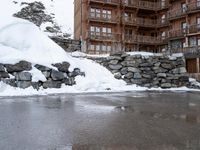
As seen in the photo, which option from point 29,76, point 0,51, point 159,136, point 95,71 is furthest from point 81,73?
point 159,136

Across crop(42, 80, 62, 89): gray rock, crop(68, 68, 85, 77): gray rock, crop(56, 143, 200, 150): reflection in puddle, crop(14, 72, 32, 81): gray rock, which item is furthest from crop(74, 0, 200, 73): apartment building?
crop(56, 143, 200, 150): reflection in puddle

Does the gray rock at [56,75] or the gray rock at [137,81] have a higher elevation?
the gray rock at [56,75]

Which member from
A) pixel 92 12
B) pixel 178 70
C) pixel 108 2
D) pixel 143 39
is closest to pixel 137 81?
pixel 178 70

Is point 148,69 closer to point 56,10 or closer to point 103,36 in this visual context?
point 103,36

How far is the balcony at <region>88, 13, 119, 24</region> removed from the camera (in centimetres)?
3956

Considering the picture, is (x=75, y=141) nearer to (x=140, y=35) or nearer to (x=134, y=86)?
(x=134, y=86)

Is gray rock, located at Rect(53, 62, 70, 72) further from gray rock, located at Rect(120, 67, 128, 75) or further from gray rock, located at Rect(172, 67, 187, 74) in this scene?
gray rock, located at Rect(172, 67, 187, 74)

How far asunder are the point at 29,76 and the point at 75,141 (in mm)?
11814

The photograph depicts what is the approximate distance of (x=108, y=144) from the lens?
16.7 feet

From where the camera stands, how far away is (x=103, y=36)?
130ft

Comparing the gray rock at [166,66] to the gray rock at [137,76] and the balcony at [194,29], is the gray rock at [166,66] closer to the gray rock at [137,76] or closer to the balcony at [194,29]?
the gray rock at [137,76]

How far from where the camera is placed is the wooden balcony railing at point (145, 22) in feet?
138

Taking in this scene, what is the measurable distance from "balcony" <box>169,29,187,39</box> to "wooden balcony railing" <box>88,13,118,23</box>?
8.31 metres

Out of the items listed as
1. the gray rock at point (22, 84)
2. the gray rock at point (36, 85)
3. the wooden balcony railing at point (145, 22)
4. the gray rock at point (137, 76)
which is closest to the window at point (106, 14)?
the wooden balcony railing at point (145, 22)
